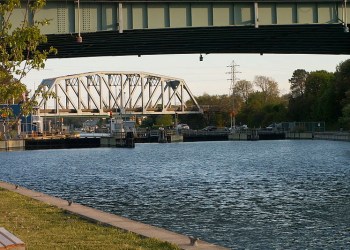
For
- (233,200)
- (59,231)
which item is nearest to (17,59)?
(59,231)

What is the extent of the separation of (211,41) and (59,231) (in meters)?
35.1

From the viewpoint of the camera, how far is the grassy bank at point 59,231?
18.3 metres

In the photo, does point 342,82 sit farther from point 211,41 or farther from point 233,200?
point 233,200

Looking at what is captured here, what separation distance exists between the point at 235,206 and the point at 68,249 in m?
20.8

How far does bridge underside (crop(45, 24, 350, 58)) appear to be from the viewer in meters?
47.6

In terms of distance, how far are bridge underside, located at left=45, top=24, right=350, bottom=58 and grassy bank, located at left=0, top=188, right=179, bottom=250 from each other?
66.8 ft

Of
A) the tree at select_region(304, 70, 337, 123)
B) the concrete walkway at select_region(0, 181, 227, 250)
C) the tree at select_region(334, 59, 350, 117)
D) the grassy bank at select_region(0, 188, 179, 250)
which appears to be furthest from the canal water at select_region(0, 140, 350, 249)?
the tree at select_region(304, 70, 337, 123)

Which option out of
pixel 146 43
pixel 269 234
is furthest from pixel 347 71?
pixel 269 234

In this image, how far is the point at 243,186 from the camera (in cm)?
5084

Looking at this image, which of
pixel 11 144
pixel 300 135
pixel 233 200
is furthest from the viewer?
pixel 300 135

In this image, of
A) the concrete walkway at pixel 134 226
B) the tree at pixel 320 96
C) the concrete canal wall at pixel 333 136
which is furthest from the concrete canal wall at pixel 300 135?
the concrete walkway at pixel 134 226

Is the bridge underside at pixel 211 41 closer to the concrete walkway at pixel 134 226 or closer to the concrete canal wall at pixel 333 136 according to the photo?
the concrete walkway at pixel 134 226

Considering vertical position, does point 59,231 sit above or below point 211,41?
below

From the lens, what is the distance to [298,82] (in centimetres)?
18750
